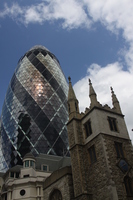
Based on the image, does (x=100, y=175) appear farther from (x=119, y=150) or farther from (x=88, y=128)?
(x=88, y=128)

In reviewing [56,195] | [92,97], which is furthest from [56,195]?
[92,97]

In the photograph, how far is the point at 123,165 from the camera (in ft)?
50.8

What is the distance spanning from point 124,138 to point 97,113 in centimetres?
253

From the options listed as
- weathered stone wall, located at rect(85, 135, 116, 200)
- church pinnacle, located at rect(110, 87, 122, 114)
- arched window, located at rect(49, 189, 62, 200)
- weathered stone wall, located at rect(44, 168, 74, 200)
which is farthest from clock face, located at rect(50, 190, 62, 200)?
church pinnacle, located at rect(110, 87, 122, 114)

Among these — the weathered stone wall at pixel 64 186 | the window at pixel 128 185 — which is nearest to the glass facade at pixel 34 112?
the weathered stone wall at pixel 64 186

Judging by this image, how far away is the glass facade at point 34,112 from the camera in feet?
108

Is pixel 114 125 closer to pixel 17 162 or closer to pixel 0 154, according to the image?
pixel 17 162

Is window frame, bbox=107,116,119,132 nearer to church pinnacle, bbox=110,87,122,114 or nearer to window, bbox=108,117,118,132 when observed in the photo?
window, bbox=108,117,118,132

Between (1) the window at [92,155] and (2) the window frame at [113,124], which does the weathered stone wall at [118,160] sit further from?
(1) the window at [92,155]

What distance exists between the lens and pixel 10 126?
35938 millimetres

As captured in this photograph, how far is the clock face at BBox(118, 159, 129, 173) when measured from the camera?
15305 millimetres

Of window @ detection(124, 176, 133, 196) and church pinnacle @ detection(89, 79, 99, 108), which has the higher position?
church pinnacle @ detection(89, 79, 99, 108)

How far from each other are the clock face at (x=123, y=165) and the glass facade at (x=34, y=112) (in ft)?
58.6

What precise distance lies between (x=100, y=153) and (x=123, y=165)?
163cm
